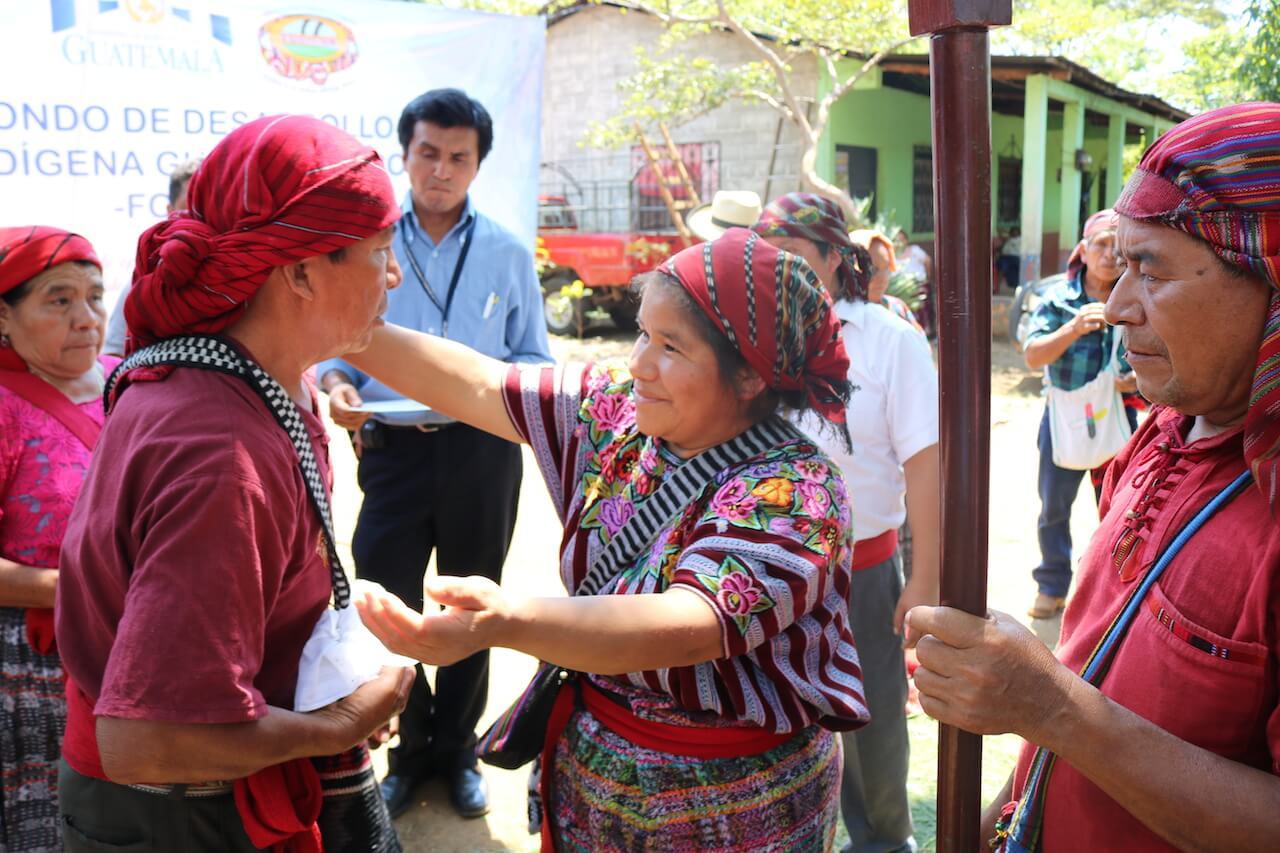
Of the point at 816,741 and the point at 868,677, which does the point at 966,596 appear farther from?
the point at 868,677

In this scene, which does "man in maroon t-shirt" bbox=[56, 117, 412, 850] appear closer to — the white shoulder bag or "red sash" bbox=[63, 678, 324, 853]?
"red sash" bbox=[63, 678, 324, 853]

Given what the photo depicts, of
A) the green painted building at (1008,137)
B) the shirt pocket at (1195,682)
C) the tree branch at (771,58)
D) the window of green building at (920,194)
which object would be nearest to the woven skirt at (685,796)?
the shirt pocket at (1195,682)

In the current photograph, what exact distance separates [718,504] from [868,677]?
4.96 feet

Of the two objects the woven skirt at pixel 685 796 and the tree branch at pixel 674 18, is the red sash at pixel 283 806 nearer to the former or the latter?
the woven skirt at pixel 685 796

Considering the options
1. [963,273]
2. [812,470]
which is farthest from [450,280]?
[963,273]

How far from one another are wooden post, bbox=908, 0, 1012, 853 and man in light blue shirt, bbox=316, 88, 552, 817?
7.37 ft

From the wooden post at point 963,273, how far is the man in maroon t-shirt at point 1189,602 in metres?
0.10

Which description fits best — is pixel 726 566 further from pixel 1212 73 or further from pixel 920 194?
pixel 920 194

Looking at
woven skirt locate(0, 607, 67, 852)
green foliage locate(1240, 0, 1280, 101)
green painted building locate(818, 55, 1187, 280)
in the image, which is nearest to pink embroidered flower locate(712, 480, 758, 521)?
woven skirt locate(0, 607, 67, 852)

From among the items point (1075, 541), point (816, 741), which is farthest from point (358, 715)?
point (1075, 541)

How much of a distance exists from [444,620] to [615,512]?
0.66 metres

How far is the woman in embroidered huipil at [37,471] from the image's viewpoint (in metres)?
2.27

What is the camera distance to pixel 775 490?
173 cm

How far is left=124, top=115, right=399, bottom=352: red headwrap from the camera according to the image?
5.04 ft
